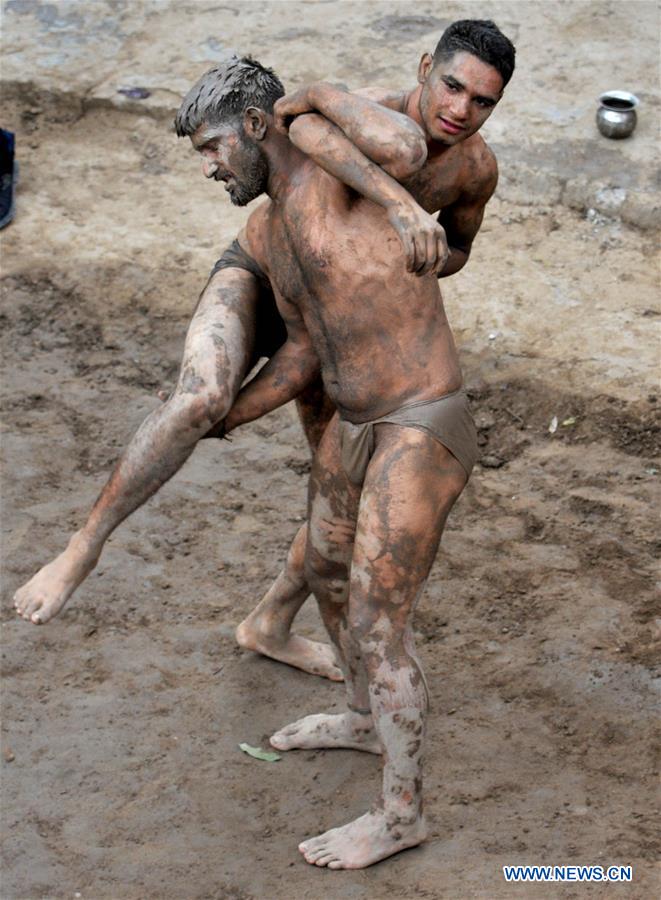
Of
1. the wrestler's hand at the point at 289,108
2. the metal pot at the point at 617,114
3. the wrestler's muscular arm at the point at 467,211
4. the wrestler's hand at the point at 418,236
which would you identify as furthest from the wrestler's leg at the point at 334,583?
the metal pot at the point at 617,114

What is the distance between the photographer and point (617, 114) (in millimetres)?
8258

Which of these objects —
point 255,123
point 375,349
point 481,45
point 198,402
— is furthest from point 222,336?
point 481,45

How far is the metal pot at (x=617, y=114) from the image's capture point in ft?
27.1

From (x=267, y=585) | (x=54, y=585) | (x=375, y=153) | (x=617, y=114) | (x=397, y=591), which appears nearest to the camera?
(x=375, y=153)

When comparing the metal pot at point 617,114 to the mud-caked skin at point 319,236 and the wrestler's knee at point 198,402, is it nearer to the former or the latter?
the mud-caked skin at point 319,236

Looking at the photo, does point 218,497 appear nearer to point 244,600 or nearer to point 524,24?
point 244,600

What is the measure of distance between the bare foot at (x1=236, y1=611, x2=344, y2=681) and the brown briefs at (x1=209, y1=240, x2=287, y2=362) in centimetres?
130

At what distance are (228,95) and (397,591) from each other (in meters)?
1.53

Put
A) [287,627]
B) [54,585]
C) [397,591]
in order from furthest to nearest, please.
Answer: [287,627], [54,585], [397,591]

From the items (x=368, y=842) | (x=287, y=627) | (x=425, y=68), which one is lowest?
(x=287, y=627)

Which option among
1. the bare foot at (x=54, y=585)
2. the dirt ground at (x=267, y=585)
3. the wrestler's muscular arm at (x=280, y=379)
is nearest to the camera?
the bare foot at (x=54, y=585)

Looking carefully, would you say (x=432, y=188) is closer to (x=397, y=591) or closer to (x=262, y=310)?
(x=262, y=310)

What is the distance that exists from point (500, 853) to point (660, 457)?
2646mm

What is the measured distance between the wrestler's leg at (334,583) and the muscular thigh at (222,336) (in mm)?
374
